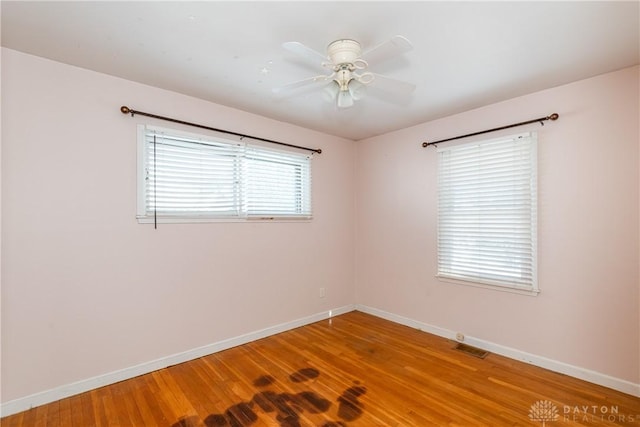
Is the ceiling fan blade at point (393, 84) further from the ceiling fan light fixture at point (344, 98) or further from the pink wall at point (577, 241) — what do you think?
the pink wall at point (577, 241)

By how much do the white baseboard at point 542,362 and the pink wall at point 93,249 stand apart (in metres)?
1.95

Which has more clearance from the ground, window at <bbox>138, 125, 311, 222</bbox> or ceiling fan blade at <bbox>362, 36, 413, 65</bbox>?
ceiling fan blade at <bbox>362, 36, 413, 65</bbox>

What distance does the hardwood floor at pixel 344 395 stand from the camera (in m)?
1.93

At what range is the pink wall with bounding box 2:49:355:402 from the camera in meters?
2.02

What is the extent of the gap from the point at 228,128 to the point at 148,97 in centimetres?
74

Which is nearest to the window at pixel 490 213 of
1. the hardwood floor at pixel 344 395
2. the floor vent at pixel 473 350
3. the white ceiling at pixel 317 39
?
the white ceiling at pixel 317 39

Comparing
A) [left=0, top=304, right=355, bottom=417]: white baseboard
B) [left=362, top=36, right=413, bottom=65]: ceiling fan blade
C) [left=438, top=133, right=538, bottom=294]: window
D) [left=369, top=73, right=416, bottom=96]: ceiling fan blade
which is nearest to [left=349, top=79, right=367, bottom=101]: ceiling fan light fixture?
[left=369, top=73, right=416, bottom=96]: ceiling fan blade

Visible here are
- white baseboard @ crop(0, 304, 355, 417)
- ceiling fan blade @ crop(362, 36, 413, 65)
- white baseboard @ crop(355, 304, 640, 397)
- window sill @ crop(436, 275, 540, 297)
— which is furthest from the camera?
window sill @ crop(436, 275, 540, 297)

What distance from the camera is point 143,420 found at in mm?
1922

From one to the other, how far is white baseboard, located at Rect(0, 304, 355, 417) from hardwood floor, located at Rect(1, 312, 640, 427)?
0.05 metres

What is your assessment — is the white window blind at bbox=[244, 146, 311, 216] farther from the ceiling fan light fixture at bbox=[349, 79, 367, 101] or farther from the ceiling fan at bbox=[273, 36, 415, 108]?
the ceiling fan light fixture at bbox=[349, 79, 367, 101]

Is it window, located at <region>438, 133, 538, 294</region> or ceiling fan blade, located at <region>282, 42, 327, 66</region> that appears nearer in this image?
ceiling fan blade, located at <region>282, 42, 327, 66</region>

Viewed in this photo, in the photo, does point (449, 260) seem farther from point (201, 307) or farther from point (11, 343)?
point (11, 343)

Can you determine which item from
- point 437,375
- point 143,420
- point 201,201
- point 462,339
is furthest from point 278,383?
point 462,339
